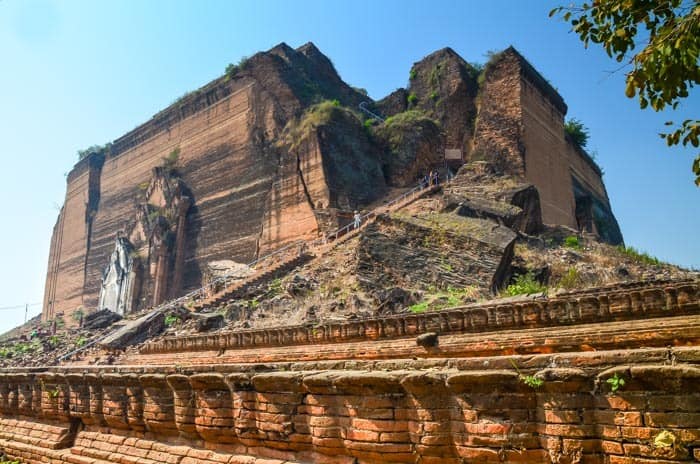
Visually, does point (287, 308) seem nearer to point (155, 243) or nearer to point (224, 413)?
point (224, 413)

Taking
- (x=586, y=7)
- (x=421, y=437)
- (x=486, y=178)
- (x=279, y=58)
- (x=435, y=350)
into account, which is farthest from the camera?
(x=279, y=58)

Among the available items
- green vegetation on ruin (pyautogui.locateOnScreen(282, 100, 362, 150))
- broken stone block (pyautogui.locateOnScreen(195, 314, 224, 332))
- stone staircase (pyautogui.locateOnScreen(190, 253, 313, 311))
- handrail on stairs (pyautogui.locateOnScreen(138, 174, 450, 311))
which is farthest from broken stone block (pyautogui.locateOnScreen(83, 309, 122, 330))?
broken stone block (pyautogui.locateOnScreen(195, 314, 224, 332))

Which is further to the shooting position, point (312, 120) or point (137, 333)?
point (312, 120)

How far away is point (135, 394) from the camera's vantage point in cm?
446

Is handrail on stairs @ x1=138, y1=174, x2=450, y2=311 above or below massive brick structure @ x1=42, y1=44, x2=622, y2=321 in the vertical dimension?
below

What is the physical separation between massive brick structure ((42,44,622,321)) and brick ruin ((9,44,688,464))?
0.36 ft

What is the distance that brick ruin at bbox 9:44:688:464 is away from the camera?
265 centimetres

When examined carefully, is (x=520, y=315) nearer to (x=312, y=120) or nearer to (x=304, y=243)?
(x=304, y=243)

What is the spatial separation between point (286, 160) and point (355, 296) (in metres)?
12.9

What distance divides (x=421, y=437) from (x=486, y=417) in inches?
14.2

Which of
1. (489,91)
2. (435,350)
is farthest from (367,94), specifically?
(435,350)

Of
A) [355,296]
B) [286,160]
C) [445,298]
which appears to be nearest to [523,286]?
[445,298]

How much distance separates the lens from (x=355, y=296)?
1119cm

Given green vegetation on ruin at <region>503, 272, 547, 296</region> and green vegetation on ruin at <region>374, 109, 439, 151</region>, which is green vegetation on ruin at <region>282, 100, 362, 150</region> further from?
green vegetation on ruin at <region>503, 272, 547, 296</region>
